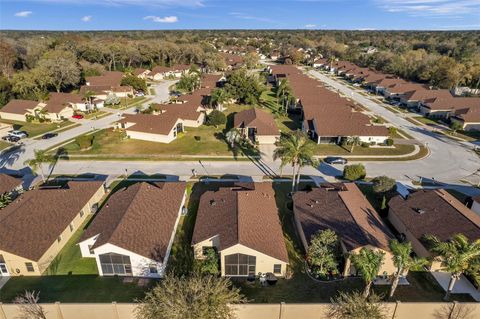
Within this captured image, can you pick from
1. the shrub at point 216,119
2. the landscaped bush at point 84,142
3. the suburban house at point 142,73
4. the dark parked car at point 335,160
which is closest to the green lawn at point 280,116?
the shrub at point 216,119

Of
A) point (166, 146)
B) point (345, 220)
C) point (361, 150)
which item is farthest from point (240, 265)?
point (361, 150)

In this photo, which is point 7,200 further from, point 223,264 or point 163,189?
point 223,264

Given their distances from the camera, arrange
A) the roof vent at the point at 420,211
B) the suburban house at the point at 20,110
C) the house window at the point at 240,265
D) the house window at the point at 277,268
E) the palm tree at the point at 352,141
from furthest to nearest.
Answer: the suburban house at the point at 20,110
the palm tree at the point at 352,141
the roof vent at the point at 420,211
the house window at the point at 277,268
the house window at the point at 240,265

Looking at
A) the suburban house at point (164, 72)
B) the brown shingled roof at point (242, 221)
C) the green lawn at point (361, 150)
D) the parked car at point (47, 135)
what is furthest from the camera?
the suburban house at point (164, 72)

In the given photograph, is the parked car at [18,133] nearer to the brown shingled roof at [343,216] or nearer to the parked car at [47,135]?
the parked car at [47,135]

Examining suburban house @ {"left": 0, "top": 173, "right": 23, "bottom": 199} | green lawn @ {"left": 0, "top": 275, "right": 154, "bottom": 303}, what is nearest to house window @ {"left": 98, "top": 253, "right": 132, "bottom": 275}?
green lawn @ {"left": 0, "top": 275, "right": 154, "bottom": 303}

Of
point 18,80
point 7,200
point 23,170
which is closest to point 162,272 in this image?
point 7,200

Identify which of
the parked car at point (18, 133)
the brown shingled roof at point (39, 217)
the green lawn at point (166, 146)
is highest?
the parked car at point (18, 133)
